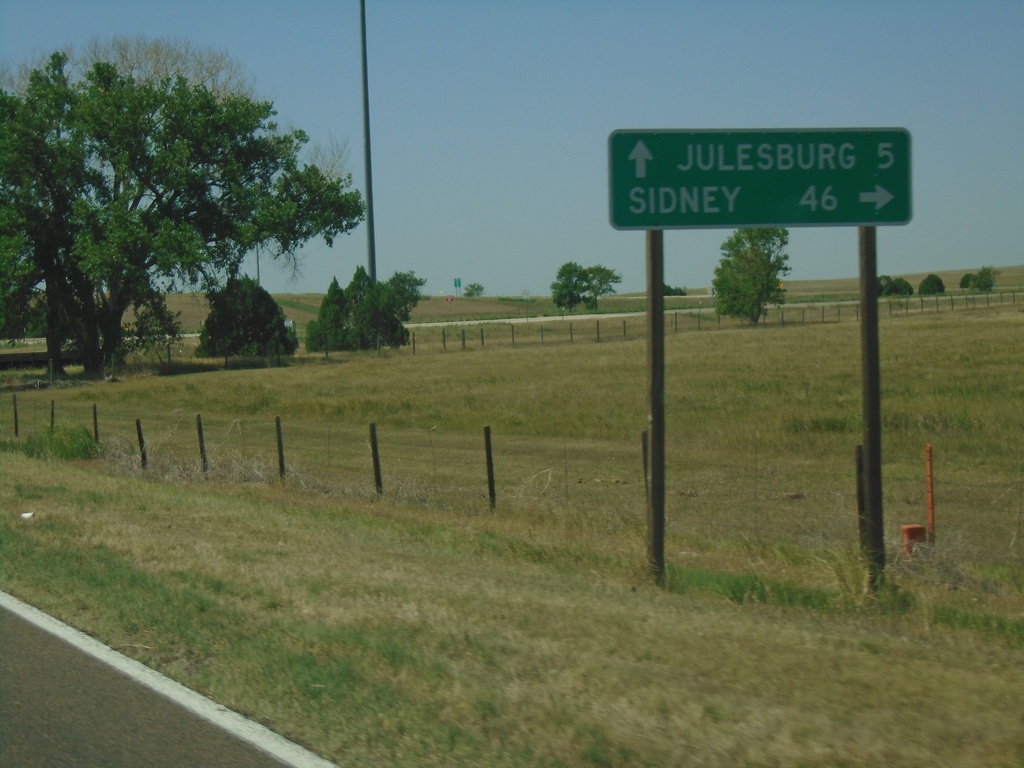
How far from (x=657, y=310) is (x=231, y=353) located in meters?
55.2

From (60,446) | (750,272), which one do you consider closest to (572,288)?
(750,272)

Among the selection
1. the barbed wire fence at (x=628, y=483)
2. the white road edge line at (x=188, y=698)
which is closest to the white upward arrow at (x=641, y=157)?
the barbed wire fence at (x=628, y=483)

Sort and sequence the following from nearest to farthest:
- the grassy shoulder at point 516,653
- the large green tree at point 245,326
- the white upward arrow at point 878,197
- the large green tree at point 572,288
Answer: the grassy shoulder at point 516,653, the white upward arrow at point 878,197, the large green tree at point 245,326, the large green tree at point 572,288

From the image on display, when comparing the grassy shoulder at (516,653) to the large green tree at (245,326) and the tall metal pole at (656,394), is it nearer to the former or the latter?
the tall metal pole at (656,394)

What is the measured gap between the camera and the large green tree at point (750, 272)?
83125mm

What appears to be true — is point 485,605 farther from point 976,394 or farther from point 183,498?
point 976,394

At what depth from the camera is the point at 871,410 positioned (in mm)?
9344

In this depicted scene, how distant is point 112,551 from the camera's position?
10094mm

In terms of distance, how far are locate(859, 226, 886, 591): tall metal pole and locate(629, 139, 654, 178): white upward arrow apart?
1.96 m

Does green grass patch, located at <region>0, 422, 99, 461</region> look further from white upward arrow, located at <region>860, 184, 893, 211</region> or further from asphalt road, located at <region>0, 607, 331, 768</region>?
white upward arrow, located at <region>860, 184, 893, 211</region>

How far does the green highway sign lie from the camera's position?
9.36m

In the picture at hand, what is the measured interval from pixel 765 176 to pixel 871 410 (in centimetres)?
218

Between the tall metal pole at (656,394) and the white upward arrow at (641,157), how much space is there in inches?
19.9

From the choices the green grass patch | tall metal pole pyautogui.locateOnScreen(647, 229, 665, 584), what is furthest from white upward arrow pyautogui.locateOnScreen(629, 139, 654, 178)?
the green grass patch
